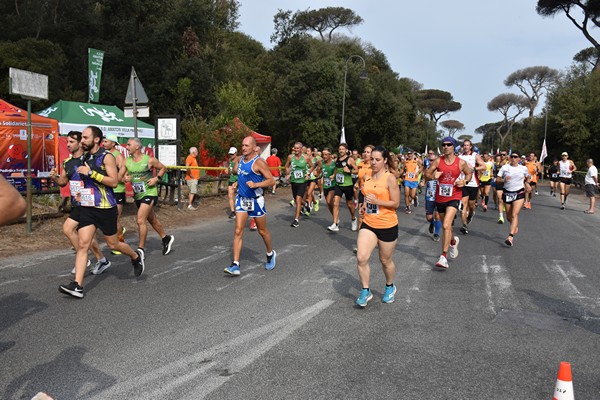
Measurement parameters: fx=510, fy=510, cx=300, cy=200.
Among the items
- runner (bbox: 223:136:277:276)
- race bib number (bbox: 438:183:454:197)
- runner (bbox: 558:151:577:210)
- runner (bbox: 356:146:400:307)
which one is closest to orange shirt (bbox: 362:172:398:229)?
runner (bbox: 356:146:400:307)

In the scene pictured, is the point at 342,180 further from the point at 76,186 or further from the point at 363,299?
the point at 76,186

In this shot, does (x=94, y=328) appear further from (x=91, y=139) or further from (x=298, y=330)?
(x=91, y=139)

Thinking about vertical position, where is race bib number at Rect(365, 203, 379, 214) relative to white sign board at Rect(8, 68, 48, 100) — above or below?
below

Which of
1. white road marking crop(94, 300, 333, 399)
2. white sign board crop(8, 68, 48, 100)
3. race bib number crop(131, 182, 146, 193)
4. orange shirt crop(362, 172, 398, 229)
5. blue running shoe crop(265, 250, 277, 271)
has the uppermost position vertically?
white sign board crop(8, 68, 48, 100)

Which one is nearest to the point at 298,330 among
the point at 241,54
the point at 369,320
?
the point at 369,320

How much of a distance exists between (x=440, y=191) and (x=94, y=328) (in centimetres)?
555

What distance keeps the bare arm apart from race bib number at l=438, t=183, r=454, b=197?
6.79 m

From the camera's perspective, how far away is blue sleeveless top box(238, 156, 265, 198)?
271 inches

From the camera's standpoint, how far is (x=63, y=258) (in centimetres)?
767

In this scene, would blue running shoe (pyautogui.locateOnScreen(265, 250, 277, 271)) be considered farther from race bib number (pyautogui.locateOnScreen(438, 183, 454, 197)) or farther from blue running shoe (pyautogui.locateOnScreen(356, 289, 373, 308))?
race bib number (pyautogui.locateOnScreen(438, 183, 454, 197))

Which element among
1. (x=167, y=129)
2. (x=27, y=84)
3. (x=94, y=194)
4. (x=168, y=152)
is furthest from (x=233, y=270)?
(x=167, y=129)

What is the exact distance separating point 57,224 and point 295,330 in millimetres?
7356

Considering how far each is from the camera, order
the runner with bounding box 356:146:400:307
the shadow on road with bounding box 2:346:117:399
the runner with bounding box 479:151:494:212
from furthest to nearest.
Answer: the runner with bounding box 479:151:494:212 → the runner with bounding box 356:146:400:307 → the shadow on road with bounding box 2:346:117:399

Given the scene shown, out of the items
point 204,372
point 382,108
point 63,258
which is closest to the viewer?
point 204,372
